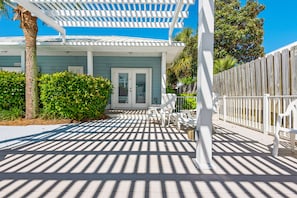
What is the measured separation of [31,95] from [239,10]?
758 inches

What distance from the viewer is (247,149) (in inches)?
163

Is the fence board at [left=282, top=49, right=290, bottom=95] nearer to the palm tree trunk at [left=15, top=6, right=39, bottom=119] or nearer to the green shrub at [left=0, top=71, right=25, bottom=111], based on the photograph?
the palm tree trunk at [left=15, top=6, right=39, bottom=119]

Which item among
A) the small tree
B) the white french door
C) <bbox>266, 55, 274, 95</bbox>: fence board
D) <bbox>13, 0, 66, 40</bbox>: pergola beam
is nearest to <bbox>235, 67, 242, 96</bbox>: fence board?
<bbox>266, 55, 274, 95</bbox>: fence board

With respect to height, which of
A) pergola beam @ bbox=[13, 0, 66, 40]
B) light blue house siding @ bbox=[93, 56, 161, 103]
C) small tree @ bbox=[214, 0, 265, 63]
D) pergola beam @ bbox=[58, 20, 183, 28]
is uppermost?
small tree @ bbox=[214, 0, 265, 63]

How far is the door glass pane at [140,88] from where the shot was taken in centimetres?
1160

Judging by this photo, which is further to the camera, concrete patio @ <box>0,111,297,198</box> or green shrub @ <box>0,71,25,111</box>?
green shrub @ <box>0,71,25,111</box>

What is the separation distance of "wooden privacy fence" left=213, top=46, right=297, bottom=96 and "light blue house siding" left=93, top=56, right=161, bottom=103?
363cm

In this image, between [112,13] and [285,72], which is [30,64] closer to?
[112,13]

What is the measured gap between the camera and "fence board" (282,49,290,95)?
5070 mm

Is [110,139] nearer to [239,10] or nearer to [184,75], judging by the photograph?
[184,75]

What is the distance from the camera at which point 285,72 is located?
5176mm

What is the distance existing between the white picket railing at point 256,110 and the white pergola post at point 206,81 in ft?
7.67

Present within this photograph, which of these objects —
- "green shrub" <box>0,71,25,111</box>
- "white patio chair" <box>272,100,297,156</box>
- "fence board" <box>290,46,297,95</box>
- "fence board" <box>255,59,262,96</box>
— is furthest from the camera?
"green shrub" <box>0,71,25,111</box>

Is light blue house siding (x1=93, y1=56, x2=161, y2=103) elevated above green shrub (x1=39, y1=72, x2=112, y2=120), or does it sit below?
above
